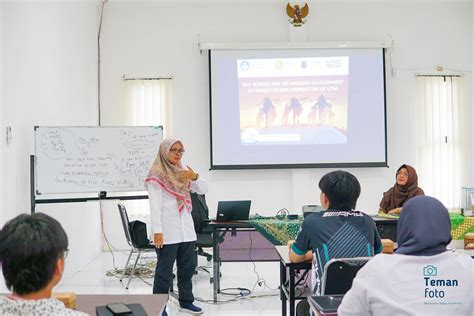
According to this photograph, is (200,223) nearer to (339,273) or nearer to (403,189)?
(403,189)

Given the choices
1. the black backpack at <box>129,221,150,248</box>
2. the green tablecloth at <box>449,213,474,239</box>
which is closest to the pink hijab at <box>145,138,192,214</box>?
the black backpack at <box>129,221,150,248</box>

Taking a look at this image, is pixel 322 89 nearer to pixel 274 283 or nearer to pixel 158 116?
pixel 158 116

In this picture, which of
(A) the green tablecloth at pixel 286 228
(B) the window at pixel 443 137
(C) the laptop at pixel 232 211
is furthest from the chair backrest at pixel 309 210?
(B) the window at pixel 443 137

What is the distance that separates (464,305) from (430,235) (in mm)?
246

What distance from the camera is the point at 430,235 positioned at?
1613 millimetres

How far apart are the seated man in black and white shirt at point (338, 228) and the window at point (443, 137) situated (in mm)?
5023

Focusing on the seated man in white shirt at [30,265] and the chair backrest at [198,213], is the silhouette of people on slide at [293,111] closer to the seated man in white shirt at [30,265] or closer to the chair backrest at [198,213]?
the chair backrest at [198,213]

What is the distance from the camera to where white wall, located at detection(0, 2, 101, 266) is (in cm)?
434

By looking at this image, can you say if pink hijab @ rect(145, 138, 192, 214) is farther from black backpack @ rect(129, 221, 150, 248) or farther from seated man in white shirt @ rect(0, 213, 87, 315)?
seated man in white shirt @ rect(0, 213, 87, 315)

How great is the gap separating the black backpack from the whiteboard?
37 cm

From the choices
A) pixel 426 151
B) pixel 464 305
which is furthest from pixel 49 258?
pixel 426 151

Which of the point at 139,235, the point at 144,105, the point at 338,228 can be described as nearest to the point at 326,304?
the point at 338,228

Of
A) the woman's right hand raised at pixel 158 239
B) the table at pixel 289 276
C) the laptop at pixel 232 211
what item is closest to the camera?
the table at pixel 289 276

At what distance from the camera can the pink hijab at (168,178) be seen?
383cm
